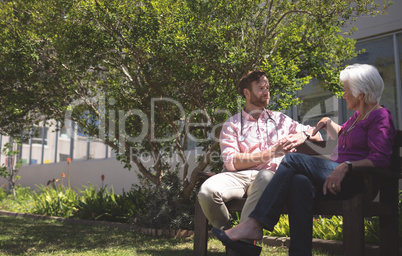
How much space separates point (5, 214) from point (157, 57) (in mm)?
5891

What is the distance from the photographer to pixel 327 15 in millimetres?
4863

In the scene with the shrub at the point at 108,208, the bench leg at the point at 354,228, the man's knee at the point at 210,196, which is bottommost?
the shrub at the point at 108,208

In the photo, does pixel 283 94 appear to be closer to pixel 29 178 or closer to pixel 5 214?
pixel 5 214

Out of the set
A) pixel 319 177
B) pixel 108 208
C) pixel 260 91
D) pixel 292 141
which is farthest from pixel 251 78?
pixel 108 208

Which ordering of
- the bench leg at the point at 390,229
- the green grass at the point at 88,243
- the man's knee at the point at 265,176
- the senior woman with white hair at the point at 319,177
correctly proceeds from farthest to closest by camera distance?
the green grass at the point at 88,243 → the man's knee at the point at 265,176 → the bench leg at the point at 390,229 → the senior woman with white hair at the point at 319,177

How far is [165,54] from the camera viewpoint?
4.87 meters

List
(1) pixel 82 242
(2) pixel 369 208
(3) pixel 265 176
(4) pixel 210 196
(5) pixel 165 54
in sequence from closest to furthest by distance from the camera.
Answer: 1. (2) pixel 369 208
2. (3) pixel 265 176
3. (4) pixel 210 196
4. (5) pixel 165 54
5. (1) pixel 82 242

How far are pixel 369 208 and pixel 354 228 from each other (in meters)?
0.19

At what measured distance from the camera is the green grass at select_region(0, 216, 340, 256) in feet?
14.3

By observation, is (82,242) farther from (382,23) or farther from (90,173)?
(90,173)

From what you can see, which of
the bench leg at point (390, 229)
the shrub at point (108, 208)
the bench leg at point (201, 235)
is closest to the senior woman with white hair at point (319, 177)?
the bench leg at point (390, 229)

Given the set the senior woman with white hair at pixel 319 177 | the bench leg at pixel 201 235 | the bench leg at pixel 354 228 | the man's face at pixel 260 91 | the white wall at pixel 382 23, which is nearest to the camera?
the bench leg at pixel 354 228

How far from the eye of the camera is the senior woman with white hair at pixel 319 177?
93.4 inches

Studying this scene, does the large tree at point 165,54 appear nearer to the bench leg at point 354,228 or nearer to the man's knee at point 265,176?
the man's knee at point 265,176
